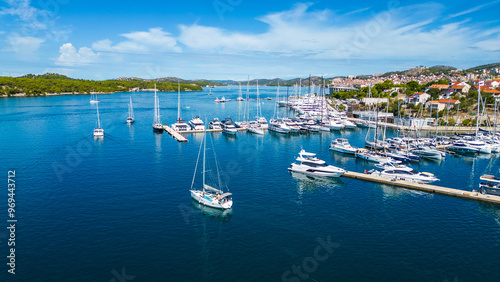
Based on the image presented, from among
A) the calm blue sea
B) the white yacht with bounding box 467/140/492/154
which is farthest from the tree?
the calm blue sea

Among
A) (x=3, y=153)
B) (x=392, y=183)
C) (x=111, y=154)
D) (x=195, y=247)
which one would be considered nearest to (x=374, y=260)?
Result: (x=195, y=247)

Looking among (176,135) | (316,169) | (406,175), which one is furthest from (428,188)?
(176,135)

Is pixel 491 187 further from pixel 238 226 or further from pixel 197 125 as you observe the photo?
pixel 197 125

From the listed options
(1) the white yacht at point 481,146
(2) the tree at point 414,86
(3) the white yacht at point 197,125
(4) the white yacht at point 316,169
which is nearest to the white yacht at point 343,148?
(4) the white yacht at point 316,169

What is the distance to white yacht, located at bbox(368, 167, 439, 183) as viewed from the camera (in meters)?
42.6

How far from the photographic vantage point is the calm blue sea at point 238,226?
915 inches

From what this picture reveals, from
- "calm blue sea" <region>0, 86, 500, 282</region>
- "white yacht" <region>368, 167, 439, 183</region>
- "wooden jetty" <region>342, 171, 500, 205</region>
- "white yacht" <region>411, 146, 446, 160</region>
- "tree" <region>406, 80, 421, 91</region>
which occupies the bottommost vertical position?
"calm blue sea" <region>0, 86, 500, 282</region>

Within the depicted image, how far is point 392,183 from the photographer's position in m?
42.8

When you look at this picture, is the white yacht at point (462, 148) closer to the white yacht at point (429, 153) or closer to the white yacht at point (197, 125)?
the white yacht at point (429, 153)

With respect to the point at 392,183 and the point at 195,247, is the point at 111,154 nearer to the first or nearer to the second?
the point at 195,247

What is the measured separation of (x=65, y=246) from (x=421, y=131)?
89.4 m

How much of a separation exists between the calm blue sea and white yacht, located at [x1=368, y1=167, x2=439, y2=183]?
302cm

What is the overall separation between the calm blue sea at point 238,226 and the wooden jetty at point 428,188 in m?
1.06

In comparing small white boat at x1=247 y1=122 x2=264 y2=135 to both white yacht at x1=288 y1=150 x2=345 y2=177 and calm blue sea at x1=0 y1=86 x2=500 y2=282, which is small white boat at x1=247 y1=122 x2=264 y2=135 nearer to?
calm blue sea at x1=0 y1=86 x2=500 y2=282
